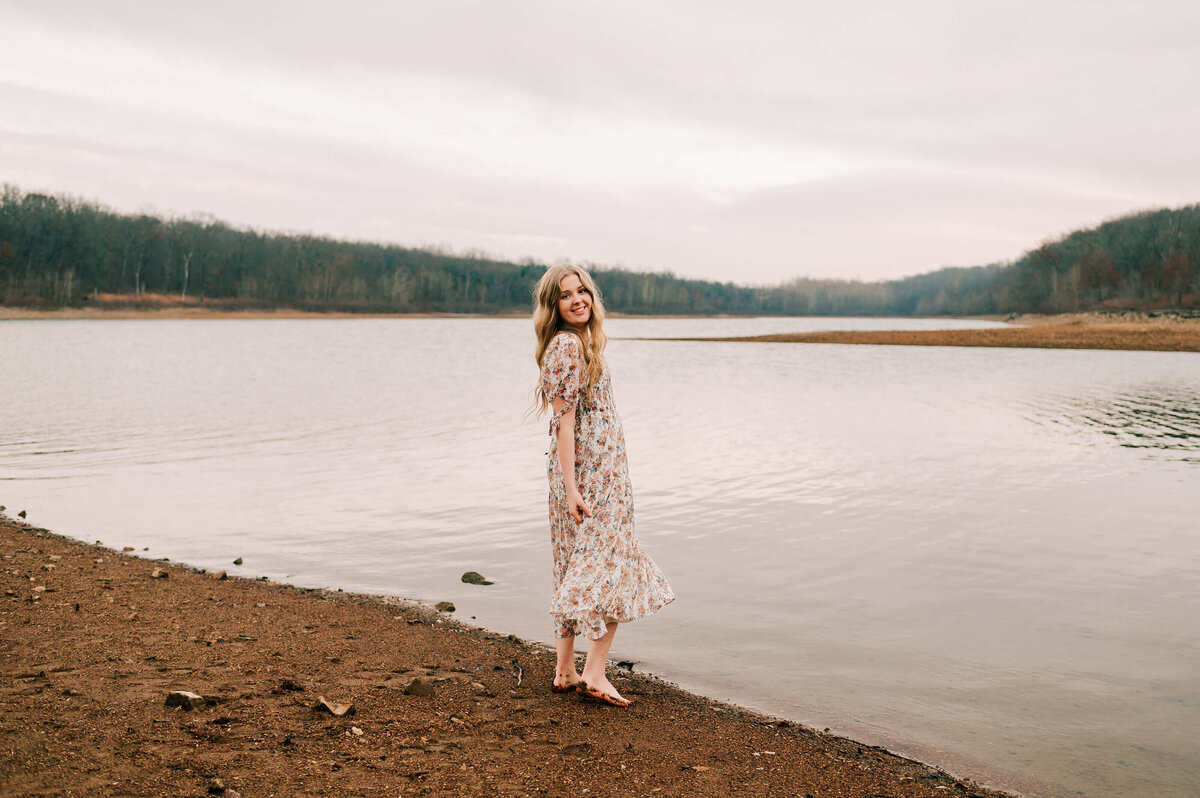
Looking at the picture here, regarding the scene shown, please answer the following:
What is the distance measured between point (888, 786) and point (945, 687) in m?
1.70

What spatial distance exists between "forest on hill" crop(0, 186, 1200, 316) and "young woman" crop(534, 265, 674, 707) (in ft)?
341

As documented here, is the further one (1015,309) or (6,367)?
(1015,309)

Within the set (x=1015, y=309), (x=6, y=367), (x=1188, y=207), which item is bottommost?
(x=6, y=367)

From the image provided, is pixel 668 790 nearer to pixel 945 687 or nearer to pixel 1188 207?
pixel 945 687

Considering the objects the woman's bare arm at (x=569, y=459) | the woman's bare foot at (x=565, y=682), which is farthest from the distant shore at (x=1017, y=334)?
the woman's bare arm at (x=569, y=459)

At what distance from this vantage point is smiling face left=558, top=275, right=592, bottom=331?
4.43 metres

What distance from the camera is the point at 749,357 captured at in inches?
1891

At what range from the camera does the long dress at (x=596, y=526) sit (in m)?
4.46

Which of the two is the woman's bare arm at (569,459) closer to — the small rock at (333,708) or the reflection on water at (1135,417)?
the small rock at (333,708)

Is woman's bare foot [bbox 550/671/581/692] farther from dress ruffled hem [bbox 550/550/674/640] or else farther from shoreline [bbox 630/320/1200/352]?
shoreline [bbox 630/320/1200/352]

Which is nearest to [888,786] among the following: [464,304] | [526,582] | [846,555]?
[526,582]

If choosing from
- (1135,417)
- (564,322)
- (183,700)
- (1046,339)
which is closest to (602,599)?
(564,322)

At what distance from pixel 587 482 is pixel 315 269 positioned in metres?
146

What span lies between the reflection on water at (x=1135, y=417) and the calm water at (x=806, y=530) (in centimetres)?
16
